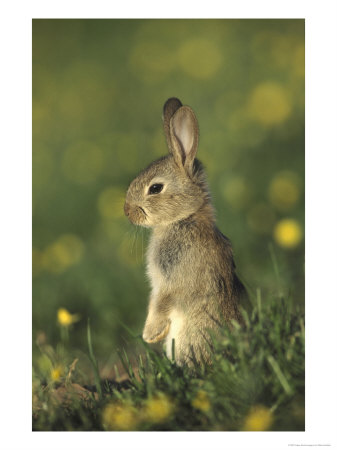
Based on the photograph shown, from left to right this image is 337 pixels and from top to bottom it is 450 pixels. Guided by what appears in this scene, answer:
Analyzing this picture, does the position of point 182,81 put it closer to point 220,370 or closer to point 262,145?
point 262,145

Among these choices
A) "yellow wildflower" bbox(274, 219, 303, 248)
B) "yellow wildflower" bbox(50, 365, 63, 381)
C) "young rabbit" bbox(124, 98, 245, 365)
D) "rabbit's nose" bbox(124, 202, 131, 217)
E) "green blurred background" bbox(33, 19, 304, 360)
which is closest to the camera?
"young rabbit" bbox(124, 98, 245, 365)

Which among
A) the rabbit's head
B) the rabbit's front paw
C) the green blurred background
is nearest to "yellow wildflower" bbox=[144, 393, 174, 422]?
the rabbit's front paw

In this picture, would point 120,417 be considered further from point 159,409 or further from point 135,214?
point 135,214

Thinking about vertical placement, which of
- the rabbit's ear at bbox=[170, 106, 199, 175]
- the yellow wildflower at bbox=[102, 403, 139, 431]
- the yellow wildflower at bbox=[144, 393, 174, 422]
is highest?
the rabbit's ear at bbox=[170, 106, 199, 175]

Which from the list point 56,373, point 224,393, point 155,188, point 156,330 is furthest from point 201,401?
point 155,188

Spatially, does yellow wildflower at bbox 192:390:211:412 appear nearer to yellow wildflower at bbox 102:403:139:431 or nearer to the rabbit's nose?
yellow wildflower at bbox 102:403:139:431

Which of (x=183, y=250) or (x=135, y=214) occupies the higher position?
(x=135, y=214)

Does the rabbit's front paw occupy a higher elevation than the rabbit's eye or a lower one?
lower
